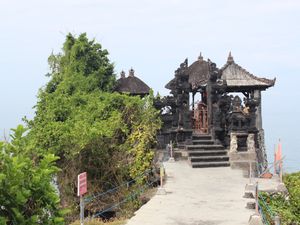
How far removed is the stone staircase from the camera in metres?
18.4

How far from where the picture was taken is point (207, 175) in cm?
1655

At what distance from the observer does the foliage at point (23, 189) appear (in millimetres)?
4879

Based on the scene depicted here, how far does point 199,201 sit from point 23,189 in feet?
27.1

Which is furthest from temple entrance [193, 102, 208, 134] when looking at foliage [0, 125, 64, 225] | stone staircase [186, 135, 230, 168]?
foliage [0, 125, 64, 225]

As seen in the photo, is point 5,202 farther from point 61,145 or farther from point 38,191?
point 61,145

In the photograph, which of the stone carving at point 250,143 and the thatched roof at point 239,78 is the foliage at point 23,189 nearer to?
the stone carving at point 250,143

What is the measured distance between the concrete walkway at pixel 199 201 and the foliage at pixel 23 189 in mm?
5299

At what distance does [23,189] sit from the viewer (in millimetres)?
4910

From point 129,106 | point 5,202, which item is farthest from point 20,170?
point 129,106

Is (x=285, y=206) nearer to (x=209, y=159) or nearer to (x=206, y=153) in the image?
(x=209, y=159)

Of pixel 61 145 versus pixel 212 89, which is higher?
pixel 212 89

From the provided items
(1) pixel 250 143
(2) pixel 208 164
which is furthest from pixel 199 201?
(1) pixel 250 143

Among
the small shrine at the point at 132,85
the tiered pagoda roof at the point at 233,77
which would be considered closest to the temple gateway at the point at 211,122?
the tiered pagoda roof at the point at 233,77

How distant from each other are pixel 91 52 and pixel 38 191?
18076 millimetres
